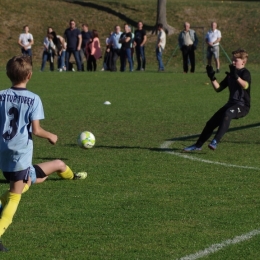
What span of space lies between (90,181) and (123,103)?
943 cm

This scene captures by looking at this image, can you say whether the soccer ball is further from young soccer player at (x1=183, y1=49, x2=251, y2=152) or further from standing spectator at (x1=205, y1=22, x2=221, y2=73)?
standing spectator at (x1=205, y1=22, x2=221, y2=73)

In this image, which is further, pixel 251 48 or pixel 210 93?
pixel 251 48

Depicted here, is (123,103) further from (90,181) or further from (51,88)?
(90,181)

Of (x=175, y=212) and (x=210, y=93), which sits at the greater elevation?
(x=175, y=212)

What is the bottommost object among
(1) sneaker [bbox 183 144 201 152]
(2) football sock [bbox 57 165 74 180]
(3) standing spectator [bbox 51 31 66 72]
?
(3) standing spectator [bbox 51 31 66 72]

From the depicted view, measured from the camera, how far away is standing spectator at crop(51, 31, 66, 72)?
31.3 meters

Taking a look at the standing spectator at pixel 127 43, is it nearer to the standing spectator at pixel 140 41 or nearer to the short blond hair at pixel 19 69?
the standing spectator at pixel 140 41

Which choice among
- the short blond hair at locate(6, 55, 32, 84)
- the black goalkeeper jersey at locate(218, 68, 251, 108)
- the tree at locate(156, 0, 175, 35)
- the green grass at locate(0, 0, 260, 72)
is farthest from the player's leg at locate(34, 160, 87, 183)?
the tree at locate(156, 0, 175, 35)

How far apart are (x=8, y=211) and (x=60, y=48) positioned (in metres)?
25.9

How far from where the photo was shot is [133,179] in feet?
29.8

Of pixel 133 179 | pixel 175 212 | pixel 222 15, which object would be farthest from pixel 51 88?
pixel 222 15

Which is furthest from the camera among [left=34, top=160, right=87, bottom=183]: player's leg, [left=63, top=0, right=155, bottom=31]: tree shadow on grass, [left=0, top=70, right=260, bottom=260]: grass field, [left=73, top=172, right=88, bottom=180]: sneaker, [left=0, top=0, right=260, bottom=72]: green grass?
[left=63, top=0, right=155, bottom=31]: tree shadow on grass

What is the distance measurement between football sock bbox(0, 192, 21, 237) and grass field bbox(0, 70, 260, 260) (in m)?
0.22

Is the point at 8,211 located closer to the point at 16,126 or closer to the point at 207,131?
the point at 16,126
